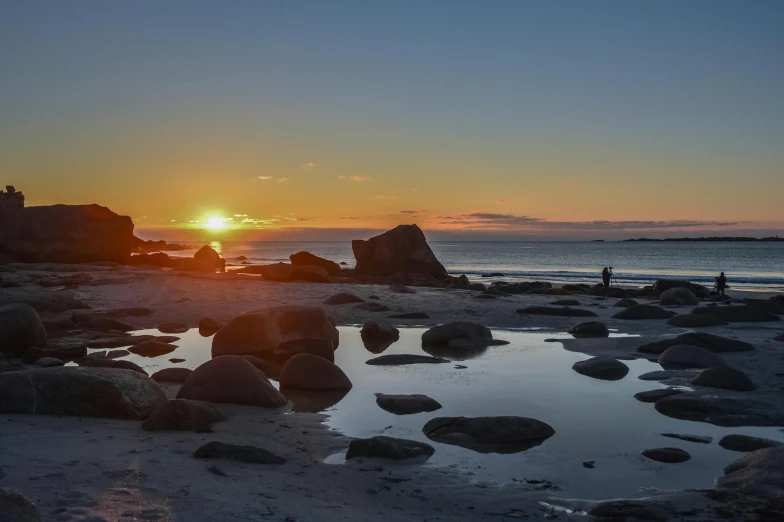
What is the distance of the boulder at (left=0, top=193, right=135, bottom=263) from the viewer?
4228 cm

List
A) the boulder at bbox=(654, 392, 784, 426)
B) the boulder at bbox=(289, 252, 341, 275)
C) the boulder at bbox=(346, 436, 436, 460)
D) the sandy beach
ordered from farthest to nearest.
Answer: the boulder at bbox=(289, 252, 341, 275) < the boulder at bbox=(654, 392, 784, 426) < the boulder at bbox=(346, 436, 436, 460) < the sandy beach

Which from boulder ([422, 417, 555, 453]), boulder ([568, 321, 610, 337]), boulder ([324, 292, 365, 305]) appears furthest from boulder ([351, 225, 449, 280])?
boulder ([422, 417, 555, 453])

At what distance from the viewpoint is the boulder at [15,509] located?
11.1ft

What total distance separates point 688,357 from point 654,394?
295 cm

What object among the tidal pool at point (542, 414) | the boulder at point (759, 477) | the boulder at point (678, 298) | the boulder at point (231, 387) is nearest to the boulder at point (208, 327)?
the tidal pool at point (542, 414)

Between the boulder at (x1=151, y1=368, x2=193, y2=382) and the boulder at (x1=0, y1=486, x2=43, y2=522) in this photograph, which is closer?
the boulder at (x1=0, y1=486, x2=43, y2=522)

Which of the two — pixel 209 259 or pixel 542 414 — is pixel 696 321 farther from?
pixel 209 259

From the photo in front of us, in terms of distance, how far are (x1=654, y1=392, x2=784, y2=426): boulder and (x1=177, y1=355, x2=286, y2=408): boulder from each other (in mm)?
5534

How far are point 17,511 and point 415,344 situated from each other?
1168cm

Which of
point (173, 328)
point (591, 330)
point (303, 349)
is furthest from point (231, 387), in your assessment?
point (591, 330)

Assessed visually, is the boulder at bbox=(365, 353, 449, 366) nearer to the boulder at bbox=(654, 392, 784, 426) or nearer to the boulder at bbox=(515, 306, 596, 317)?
the boulder at bbox=(654, 392, 784, 426)

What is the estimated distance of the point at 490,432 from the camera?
743cm

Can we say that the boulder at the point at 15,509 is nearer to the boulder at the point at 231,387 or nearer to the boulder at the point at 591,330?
the boulder at the point at 231,387

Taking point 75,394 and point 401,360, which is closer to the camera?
point 75,394
